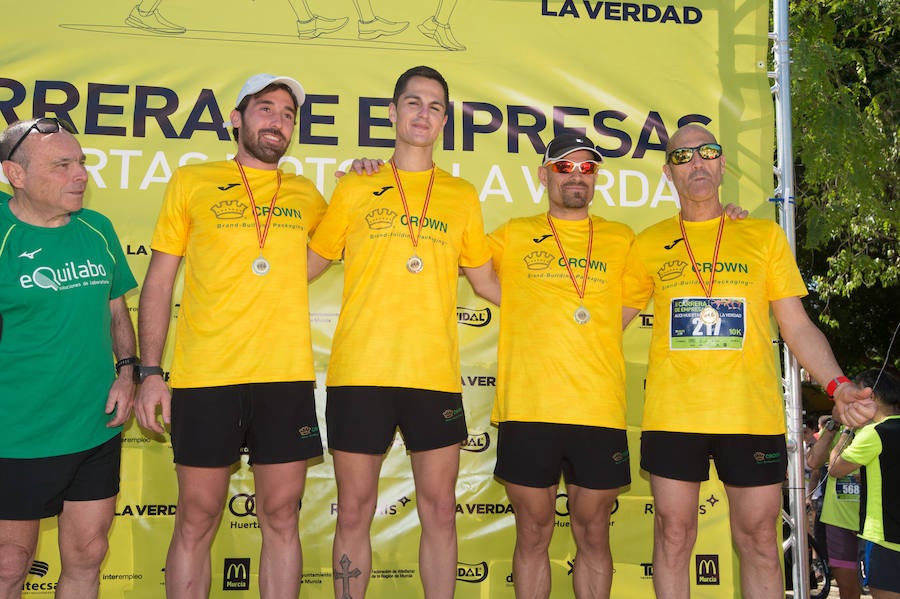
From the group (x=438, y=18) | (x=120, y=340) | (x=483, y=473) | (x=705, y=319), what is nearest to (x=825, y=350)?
(x=705, y=319)

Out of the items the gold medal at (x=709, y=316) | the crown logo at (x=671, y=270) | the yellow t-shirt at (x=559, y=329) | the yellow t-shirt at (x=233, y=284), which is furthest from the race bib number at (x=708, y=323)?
the yellow t-shirt at (x=233, y=284)

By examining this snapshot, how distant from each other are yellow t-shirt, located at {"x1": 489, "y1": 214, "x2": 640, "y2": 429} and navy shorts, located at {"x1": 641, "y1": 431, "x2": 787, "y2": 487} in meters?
0.22

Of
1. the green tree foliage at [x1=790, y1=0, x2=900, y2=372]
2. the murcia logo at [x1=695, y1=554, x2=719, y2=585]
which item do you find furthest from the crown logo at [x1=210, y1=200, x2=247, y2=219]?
the green tree foliage at [x1=790, y1=0, x2=900, y2=372]

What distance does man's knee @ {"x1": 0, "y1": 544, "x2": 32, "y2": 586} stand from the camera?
2.65 m

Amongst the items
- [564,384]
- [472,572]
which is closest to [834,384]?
[564,384]

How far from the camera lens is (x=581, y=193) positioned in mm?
3352

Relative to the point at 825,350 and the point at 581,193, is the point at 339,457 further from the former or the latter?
the point at 825,350

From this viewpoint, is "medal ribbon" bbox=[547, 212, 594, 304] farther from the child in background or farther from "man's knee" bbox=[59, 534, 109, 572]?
"man's knee" bbox=[59, 534, 109, 572]

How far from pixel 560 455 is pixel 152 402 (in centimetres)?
156

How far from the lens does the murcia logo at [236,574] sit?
151 inches

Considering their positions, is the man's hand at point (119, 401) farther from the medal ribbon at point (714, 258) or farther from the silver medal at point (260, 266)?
the medal ribbon at point (714, 258)

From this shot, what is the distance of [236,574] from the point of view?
3.84m

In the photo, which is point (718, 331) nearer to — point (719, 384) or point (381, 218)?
point (719, 384)

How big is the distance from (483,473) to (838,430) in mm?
2832
